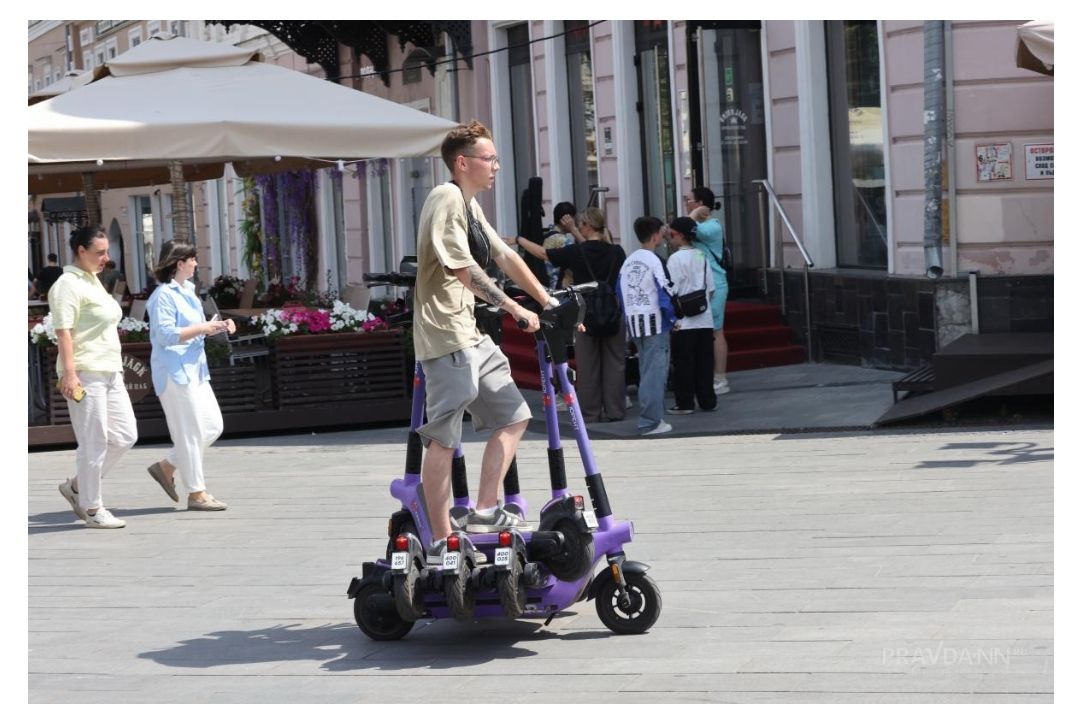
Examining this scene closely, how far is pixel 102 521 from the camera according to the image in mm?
9336

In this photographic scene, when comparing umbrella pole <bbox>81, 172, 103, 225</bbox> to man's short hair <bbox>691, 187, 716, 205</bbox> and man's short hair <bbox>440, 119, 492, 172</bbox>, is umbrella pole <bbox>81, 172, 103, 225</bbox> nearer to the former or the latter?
man's short hair <bbox>691, 187, 716, 205</bbox>

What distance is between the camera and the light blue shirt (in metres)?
9.69

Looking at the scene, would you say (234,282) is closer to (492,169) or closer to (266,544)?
(266,544)

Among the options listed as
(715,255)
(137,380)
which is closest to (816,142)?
(715,255)

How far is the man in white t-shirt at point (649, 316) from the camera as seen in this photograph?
12.2 meters

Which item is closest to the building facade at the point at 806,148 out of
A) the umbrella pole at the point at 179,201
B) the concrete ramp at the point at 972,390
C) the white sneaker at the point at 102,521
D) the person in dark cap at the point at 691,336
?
the concrete ramp at the point at 972,390

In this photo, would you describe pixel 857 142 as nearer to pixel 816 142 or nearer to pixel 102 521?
pixel 816 142

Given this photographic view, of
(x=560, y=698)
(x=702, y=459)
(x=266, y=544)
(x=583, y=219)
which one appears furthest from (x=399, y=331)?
(x=560, y=698)

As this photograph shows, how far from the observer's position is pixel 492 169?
6320 millimetres

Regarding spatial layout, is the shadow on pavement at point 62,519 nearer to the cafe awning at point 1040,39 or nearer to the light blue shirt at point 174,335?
the light blue shirt at point 174,335

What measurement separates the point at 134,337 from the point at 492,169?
8.05m
